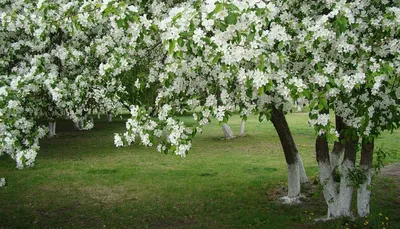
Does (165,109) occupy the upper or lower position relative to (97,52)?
lower

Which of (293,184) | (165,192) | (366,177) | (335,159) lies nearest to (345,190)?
(366,177)

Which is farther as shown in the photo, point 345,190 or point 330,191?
point 330,191

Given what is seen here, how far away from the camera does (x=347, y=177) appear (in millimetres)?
10352

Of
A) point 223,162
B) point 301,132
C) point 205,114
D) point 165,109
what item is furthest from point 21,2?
point 301,132

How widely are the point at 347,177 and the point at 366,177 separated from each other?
0.50 m

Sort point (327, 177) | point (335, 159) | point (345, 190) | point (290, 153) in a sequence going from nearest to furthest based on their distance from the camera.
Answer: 1. point (345, 190)
2. point (327, 177)
3. point (335, 159)
4. point (290, 153)

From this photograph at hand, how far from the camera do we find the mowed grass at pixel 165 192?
39.9 feet

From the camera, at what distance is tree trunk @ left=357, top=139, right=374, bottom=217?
10.4m

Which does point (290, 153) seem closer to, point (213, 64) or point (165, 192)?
point (165, 192)

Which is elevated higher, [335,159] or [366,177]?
[335,159]

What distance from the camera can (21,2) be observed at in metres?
9.54

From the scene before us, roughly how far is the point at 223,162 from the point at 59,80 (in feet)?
47.0

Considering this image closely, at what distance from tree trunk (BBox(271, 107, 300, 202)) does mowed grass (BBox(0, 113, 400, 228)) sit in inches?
22.3

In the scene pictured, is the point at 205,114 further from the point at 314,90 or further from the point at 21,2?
the point at 21,2
